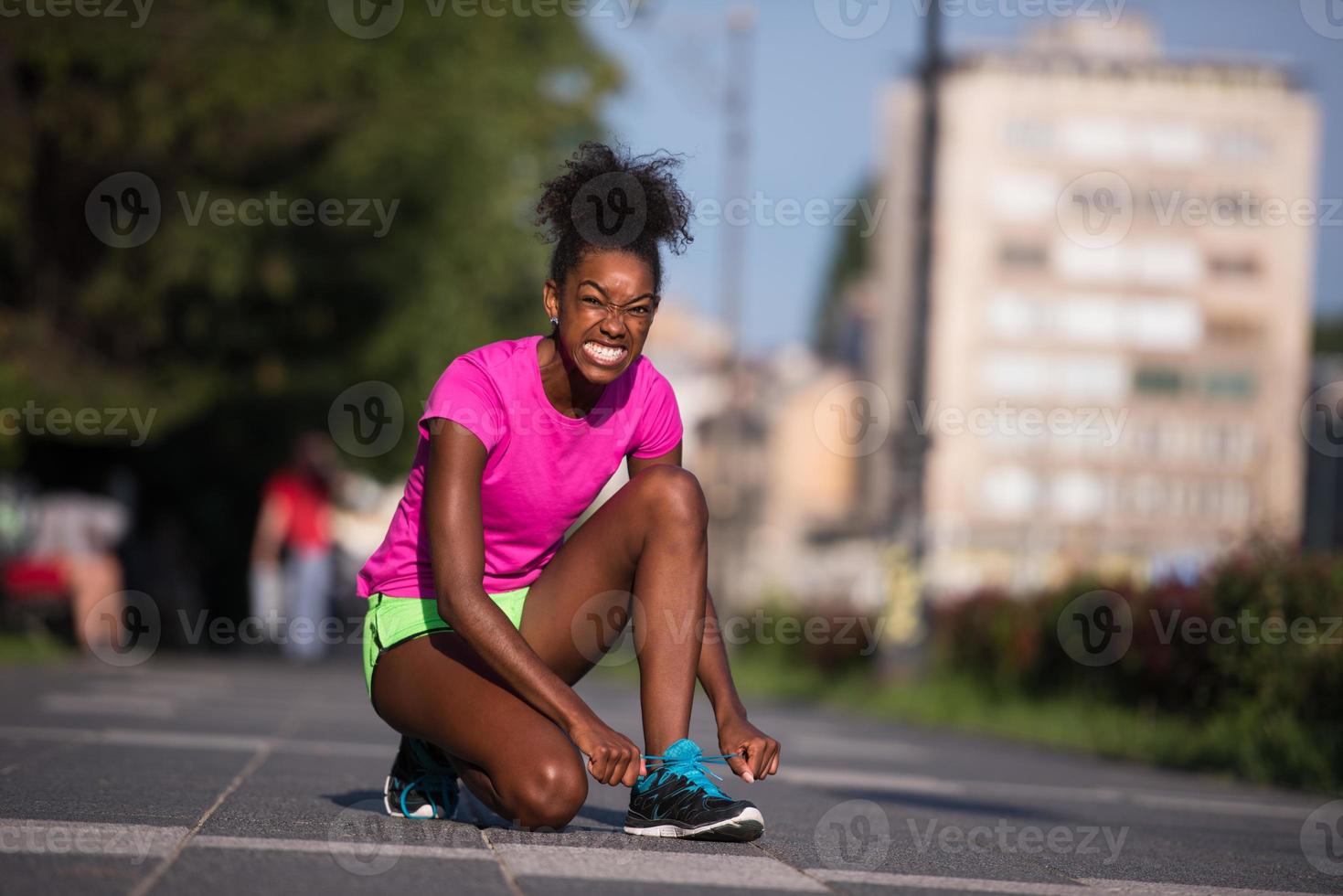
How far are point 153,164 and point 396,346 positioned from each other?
300 cm

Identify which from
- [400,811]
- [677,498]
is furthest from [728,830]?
[400,811]

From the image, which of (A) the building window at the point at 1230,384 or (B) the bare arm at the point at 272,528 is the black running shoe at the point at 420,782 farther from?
(A) the building window at the point at 1230,384

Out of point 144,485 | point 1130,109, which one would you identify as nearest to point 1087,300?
point 1130,109

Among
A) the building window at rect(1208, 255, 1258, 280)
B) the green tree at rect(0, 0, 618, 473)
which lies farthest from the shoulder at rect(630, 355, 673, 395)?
the building window at rect(1208, 255, 1258, 280)

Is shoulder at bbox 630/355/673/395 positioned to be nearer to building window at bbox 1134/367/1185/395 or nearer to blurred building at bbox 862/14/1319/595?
blurred building at bbox 862/14/1319/595

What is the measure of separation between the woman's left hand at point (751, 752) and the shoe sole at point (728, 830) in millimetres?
92

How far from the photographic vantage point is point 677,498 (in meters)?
4.46

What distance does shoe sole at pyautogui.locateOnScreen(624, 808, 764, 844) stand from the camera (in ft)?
13.9

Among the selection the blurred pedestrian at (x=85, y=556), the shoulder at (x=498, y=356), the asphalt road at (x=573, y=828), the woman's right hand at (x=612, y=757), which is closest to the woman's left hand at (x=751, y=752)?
the asphalt road at (x=573, y=828)

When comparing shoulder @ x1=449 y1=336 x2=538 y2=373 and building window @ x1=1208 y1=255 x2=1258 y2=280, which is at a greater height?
building window @ x1=1208 y1=255 x2=1258 y2=280

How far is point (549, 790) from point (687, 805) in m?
0.33

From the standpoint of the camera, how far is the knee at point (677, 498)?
175 inches

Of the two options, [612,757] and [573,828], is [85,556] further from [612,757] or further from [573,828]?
[612,757]

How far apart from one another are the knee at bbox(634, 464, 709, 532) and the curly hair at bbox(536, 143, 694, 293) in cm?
52
